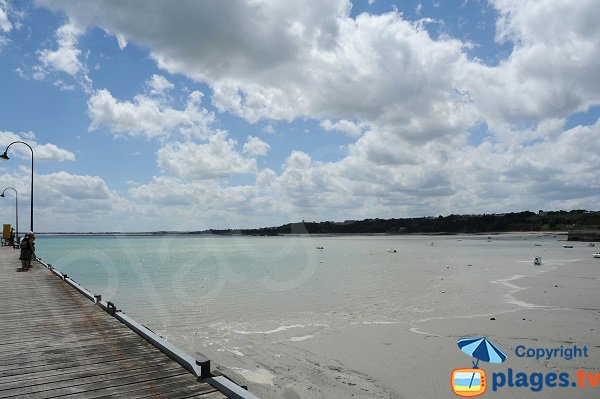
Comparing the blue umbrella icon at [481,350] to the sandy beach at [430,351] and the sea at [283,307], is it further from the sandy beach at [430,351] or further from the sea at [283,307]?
the sea at [283,307]

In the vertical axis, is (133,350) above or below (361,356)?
above

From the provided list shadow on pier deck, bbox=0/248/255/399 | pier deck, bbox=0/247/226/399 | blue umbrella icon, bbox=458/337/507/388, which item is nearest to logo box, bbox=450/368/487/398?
blue umbrella icon, bbox=458/337/507/388

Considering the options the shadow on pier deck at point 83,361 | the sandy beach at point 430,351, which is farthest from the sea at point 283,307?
the shadow on pier deck at point 83,361

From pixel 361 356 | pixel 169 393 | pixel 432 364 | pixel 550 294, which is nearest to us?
pixel 169 393

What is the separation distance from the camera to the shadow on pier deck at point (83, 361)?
20.3 ft

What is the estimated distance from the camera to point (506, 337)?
12977 millimetres

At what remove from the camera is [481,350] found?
11680mm

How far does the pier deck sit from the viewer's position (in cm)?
619

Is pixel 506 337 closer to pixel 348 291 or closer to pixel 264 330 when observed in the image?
pixel 264 330

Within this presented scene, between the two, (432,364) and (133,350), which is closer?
(133,350)

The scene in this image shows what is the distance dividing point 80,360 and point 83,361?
0.10 m

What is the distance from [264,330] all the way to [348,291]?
388 inches

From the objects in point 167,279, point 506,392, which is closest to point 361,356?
point 506,392

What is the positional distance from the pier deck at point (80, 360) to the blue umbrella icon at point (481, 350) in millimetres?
7325
